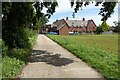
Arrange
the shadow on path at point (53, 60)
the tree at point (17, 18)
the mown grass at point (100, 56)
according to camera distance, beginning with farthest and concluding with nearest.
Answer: the tree at point (17, 18)
the shadow on path at point (53, 60)
the mown grass at point (100, 56)

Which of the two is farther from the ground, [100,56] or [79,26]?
[79,26]

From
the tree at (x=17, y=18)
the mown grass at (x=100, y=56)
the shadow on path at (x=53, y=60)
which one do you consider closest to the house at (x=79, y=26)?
the mown grass at (x=100, y=56)

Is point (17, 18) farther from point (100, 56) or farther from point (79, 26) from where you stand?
point (79, 26)

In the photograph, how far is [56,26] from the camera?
135m

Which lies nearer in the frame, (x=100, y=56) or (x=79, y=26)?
(x=100, y=56)

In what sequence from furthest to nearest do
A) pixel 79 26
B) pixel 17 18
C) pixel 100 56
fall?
pixel 79 26 < pixel 17 18 < pixel 100 56

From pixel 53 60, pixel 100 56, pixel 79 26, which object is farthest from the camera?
pixel 79 26

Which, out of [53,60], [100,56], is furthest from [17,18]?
[100,56]

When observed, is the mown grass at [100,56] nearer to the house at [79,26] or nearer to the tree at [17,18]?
the tree at [17,18]

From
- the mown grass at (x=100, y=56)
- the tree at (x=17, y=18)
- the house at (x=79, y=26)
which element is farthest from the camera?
the house at (x=79, y=26)

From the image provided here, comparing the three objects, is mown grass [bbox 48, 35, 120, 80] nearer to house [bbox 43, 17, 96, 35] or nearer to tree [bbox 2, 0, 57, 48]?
tree [bbox 2, 0, 57, 48]

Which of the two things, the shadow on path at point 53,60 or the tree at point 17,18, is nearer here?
the shadow on path at point 53,60

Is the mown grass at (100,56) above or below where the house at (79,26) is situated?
below

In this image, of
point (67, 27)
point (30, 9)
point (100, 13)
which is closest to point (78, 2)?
point (100, 13)
